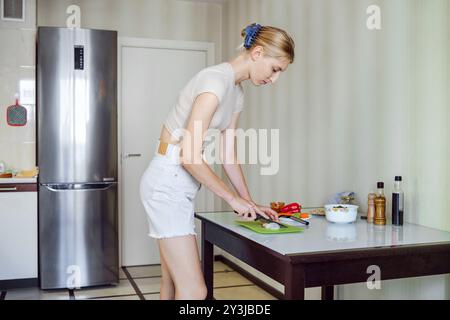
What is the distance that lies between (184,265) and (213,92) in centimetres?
63

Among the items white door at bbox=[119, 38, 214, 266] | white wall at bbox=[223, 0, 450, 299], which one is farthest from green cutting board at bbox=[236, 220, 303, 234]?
white door at bbox=[119, 38, 214, 266]

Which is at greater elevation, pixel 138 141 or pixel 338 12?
pixel 338 12

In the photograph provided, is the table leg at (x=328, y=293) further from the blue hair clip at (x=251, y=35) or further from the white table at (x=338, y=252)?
the blue hair clip at (x=251, y=35)

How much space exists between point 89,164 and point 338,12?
7.17 ft

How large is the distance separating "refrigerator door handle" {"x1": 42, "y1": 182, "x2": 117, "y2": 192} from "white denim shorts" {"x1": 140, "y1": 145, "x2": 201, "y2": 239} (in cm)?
229

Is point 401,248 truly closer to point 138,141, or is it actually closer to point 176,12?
point 138,141

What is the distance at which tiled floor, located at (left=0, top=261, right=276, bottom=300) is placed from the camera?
3.93m

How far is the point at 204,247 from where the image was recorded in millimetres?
2584

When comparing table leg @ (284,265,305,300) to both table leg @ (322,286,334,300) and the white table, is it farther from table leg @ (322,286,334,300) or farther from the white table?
table leg @ (322,286,334,300)

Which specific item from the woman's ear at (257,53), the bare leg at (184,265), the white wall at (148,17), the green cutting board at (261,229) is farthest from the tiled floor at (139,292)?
the woman's ear at (257,53)

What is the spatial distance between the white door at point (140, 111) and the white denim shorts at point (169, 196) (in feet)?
9.89

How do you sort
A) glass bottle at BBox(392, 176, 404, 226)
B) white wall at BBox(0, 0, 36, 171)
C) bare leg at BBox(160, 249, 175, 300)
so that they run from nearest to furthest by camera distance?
bare leg at BBox(160, 249, 175, 300), glass bottle at BBox(392, 176, 404, 226), white wall at BBox(0, 0, 36, 171)

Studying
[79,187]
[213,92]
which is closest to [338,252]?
[213,92]
